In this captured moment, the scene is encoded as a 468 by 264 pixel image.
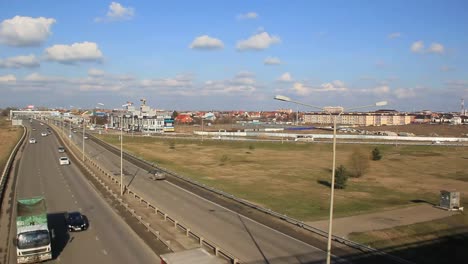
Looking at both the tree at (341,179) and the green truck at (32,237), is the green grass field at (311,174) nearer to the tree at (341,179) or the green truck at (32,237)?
the tree at (341,179)

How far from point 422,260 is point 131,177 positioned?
4526 centimetres

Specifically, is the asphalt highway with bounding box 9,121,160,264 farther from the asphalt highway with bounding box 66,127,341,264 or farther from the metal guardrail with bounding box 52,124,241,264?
the asphalt highway with bounding box 66,127,341,264

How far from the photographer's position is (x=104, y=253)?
1083 inches

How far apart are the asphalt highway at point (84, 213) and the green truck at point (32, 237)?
1.16 metres

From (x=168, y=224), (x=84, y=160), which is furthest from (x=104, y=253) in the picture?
(x=84, y=160)

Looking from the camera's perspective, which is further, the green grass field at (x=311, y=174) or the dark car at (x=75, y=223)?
the green grass field at (x=311, y=174)

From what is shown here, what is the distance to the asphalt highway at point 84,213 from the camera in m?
27.1

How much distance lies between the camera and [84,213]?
1542 inches

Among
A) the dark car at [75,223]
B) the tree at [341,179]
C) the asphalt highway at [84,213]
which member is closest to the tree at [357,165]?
the tree at [341,179]

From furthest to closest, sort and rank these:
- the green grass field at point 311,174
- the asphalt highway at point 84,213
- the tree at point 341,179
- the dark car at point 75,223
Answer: the tree at point 341,179 → the green grass field at point 311,174 → the dark car at point 75,223 → the asphalt highway at point 84,213

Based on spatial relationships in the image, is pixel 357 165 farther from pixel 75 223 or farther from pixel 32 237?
pixel 32 237

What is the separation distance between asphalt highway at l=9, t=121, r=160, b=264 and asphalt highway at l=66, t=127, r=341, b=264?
527cm

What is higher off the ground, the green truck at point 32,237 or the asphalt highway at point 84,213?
the green truck at point 32,237

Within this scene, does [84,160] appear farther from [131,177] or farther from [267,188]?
[267,188]
